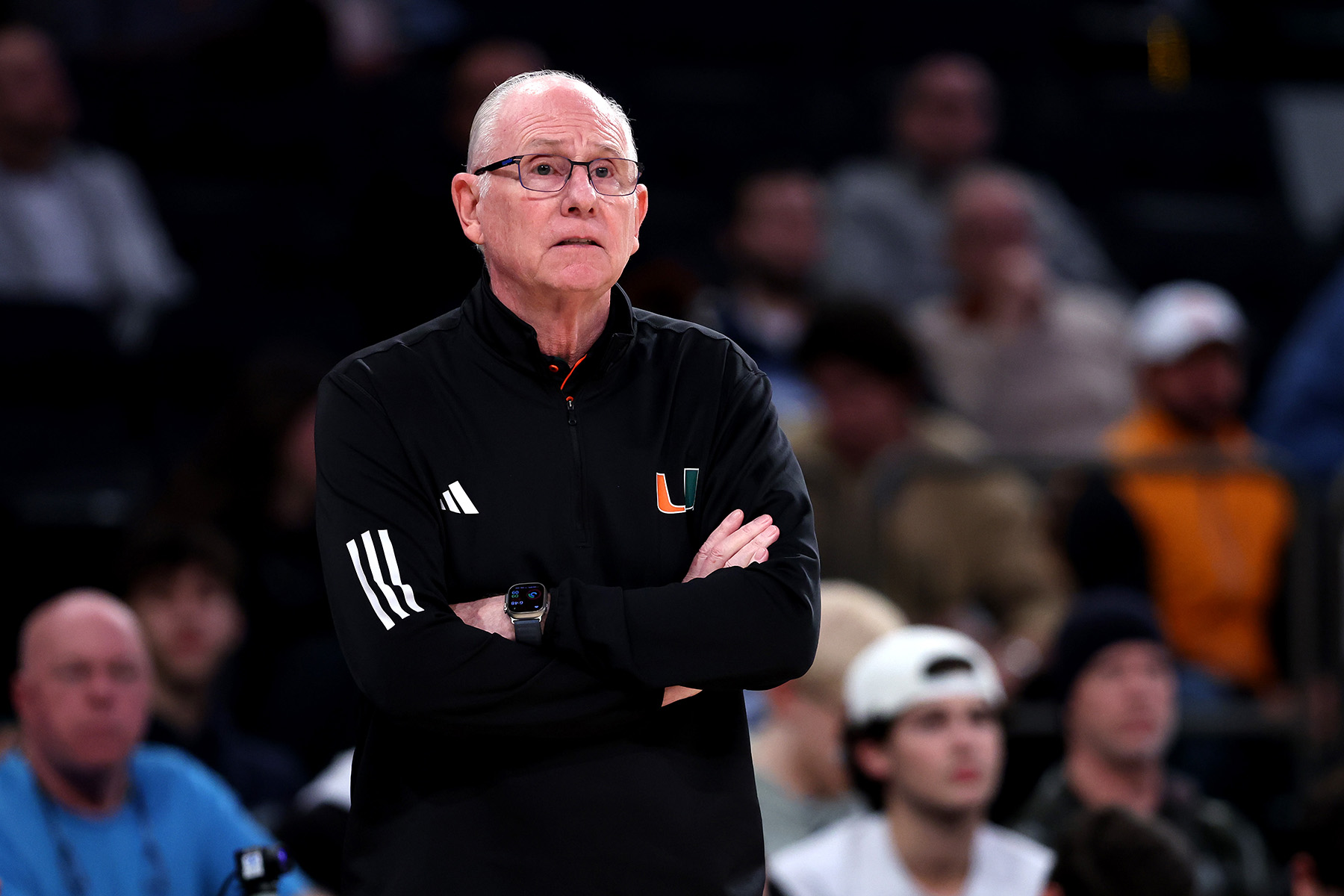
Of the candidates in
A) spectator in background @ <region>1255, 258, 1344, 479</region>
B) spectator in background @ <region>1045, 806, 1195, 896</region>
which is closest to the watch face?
spectator in background @ <region>1045, 806, 1195, 896</region>

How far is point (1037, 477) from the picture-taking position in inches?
225

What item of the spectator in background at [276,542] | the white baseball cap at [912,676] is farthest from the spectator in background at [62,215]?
the white baseball cap at [912,676]

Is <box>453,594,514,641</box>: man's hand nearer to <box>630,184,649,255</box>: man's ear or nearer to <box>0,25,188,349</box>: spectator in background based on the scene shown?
<box>630,184,649,255</box>: man's ear

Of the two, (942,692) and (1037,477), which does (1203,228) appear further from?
(942,692)

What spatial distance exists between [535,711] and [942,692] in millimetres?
2271

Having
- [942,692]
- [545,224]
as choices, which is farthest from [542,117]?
[942,692]

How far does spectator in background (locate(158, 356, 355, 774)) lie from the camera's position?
17.6 ft

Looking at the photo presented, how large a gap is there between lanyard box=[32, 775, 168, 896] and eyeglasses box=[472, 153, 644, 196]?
6.60 feet

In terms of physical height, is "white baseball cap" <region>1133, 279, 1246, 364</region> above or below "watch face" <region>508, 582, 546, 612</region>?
above

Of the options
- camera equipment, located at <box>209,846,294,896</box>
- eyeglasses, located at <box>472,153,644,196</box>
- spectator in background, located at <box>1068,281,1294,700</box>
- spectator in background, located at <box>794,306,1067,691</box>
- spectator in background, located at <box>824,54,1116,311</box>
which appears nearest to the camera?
eyeglasses, located at <box>472,153,644,196</box>

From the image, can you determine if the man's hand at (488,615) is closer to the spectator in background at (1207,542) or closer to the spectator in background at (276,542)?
the spectator in background at (276,542)

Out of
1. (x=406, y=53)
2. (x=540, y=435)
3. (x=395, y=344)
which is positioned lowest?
(x=540, y=435)

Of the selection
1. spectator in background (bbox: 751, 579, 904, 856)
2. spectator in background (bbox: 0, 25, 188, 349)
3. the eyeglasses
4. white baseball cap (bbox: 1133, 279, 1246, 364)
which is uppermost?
spectator in background (bbox: 0, 25, 188, 349)

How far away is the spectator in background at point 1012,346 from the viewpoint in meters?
6.93
